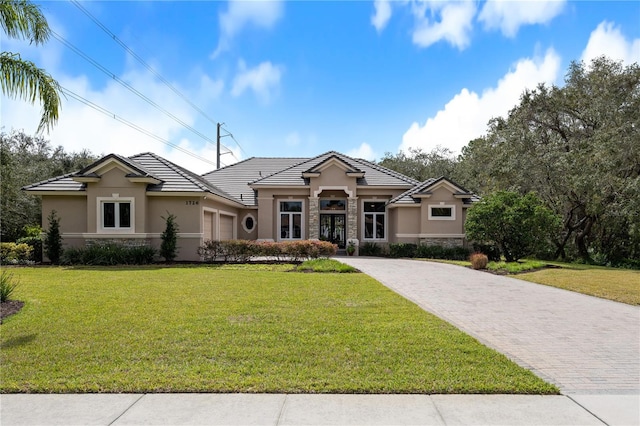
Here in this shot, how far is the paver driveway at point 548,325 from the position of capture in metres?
5.13

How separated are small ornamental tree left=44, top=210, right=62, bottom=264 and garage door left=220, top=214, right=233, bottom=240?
8056 mm

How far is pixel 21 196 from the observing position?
86.1 ft

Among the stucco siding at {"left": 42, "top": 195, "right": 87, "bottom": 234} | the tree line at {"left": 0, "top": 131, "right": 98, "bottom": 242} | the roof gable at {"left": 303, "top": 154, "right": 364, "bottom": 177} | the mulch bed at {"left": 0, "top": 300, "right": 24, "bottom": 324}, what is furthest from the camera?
the roof gable at {"left": 303, "top": 154, "right": 364, "bottom": 177}

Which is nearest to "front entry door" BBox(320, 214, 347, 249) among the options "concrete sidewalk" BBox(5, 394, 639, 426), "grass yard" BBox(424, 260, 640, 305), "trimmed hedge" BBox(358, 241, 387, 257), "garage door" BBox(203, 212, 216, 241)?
"trimmed hedge" BBox(358, 241, 387, 257)

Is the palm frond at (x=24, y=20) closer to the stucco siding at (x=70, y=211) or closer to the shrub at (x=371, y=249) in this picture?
the stucco siding at (x=70, y=211)

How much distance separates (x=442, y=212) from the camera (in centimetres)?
2359

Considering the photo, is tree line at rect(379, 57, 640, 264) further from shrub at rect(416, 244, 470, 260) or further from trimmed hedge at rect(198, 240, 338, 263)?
trimmed hedge at rect(198, 240, 338, 263)

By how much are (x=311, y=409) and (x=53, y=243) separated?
18.9 m

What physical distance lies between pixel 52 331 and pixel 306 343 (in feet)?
14.4

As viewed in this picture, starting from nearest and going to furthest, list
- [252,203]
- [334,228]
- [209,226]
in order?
[209,226]
[252,203]
[334,228]

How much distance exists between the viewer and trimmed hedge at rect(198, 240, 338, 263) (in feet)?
59.6

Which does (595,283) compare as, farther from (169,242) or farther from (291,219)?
(169,242)

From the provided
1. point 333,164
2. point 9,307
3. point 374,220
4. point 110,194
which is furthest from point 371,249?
point 9,307

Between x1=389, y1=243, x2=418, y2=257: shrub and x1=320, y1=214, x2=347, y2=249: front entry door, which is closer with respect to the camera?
x1=389, y1=243, x2=418, y2=257: shrub
